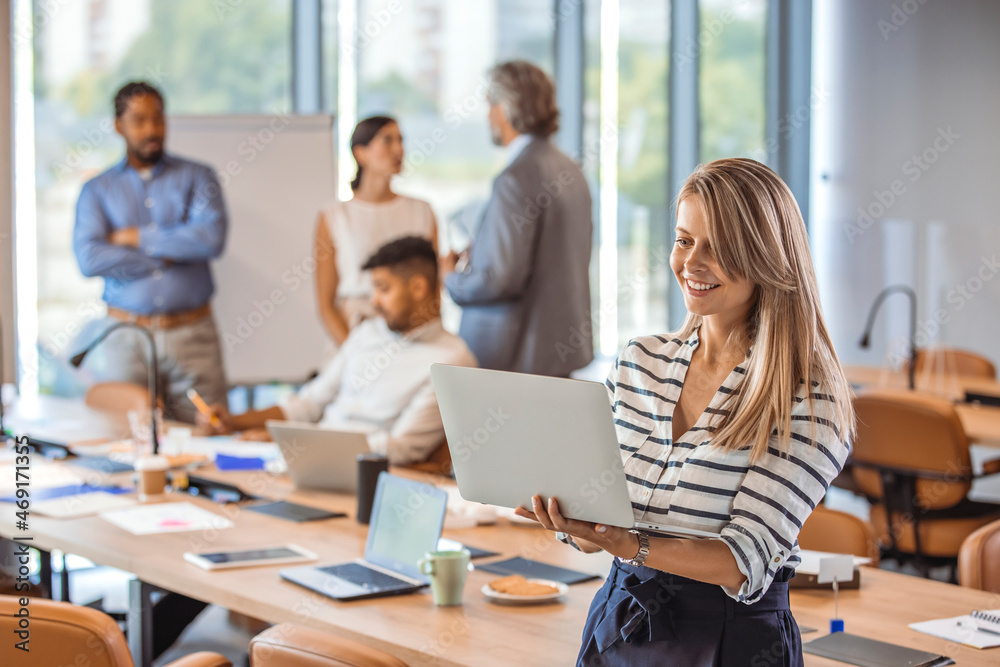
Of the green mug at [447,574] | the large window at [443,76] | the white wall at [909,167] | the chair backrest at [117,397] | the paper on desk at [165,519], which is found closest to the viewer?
→ the green mug at [447,574]

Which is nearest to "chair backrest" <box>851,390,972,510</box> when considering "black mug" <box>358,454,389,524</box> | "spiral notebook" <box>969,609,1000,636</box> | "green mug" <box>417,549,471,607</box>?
"spiral notebook" <box>969,609,1000,636</box>

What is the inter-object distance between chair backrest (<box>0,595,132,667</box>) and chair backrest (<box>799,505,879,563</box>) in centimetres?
153

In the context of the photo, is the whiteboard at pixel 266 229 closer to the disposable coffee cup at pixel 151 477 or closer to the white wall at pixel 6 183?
the white wall at pixel 6 183

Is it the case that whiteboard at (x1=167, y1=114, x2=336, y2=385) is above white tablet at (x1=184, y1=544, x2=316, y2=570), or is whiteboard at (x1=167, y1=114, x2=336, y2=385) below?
above

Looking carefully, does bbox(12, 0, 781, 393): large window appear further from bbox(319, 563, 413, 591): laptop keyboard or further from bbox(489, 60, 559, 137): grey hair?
bbox(319, 563, 413, 591): laptop keyboard

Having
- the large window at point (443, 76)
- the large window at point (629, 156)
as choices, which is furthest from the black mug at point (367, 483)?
the large window at point (629, 156)

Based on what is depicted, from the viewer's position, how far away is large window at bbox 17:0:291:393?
5.46 metres

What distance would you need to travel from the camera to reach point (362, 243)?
15.6 feet

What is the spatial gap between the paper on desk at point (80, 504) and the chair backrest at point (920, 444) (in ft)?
7.77

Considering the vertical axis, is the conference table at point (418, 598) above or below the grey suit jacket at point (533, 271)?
below

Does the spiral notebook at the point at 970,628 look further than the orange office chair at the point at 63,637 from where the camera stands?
Yes

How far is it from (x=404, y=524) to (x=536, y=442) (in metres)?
0.80

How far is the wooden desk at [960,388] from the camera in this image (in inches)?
153

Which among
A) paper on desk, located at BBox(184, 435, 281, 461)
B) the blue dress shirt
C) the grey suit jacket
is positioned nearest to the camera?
paper on desk, located at BBox(184, 435, 281, 461)
